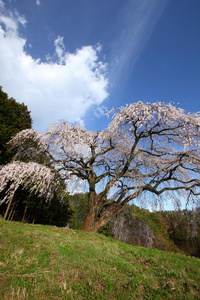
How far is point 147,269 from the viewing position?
3.56m

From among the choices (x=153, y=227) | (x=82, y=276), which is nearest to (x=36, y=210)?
(x=82, y=276)

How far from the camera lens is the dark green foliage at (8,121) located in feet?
35.7

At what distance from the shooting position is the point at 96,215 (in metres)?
8.61

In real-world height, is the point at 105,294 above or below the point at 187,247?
above

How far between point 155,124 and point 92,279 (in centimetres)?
720

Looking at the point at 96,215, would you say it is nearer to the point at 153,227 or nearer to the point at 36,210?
the point at 36,210

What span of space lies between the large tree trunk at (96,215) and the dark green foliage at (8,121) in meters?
7.15

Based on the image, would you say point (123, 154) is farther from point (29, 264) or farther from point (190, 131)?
point (29, 264)

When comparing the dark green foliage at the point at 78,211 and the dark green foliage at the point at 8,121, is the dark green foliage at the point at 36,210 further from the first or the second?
the dark green foliage at the point at 8,121

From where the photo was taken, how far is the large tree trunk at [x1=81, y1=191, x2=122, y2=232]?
27.3ft

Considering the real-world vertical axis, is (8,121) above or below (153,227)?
above

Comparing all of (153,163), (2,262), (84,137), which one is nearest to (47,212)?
(84,137)

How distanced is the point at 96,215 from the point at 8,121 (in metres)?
10.5

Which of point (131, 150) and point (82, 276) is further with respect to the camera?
point (131, 150)
